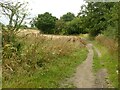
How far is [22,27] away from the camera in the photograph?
731 inches

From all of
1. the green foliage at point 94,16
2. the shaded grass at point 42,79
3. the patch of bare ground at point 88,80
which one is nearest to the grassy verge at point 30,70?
the shaded grass at point 42,79

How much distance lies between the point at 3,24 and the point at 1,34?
65 centimetres

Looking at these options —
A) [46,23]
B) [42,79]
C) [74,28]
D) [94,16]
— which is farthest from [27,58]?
[74,28]

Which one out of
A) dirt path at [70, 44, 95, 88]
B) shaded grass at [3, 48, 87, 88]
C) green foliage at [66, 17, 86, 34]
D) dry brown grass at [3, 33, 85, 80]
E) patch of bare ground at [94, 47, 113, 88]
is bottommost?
patch of bare ground at [94, 47, 113, 88]

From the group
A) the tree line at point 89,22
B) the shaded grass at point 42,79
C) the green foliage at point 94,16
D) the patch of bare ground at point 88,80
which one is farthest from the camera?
the green foliage at point 94,16

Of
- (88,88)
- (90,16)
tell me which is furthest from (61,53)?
(90,16)

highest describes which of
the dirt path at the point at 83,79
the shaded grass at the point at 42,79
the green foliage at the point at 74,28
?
the green foliage at the point at 74,28

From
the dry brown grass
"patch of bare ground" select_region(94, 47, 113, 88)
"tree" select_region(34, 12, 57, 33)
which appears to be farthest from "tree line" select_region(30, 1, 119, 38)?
"patch of bare ground" select_region(94, 47, 113, 88)

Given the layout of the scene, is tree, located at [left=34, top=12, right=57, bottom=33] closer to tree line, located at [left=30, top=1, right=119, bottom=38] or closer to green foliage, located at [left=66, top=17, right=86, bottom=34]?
tree line, located at [left=30, top=1, right=119, bottom=38]

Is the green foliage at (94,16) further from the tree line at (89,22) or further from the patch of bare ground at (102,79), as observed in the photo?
the patch of bare ground at (102,79)

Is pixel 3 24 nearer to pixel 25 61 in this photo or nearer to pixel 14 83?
pixel 25 61

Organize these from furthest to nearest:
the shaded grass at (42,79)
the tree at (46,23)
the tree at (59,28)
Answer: the tree at (59,28)
the tree at (46,23)
the shaded grass at (42,79)

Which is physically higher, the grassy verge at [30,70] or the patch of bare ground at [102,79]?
the grassy verge at [30,70]

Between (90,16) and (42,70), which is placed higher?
(90,16)
